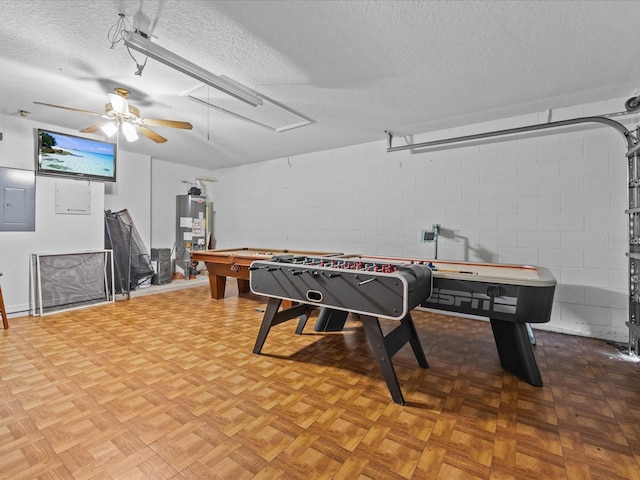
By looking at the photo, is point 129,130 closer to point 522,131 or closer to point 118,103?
point 118,103

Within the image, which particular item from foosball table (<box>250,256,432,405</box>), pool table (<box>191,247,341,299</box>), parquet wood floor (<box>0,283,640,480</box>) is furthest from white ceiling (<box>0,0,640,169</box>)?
parquet wood floor (<box>0,283,640,480</box>)

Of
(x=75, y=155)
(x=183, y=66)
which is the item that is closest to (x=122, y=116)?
(x=183, y=66)

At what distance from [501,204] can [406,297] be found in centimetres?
266

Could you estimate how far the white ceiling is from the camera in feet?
6.23

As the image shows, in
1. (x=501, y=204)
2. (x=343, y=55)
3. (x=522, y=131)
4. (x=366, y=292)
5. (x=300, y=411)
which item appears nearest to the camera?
(x=300, y=411)

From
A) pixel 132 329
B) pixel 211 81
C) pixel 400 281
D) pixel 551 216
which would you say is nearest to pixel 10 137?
pixel 132 329

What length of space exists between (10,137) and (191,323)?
3352mm

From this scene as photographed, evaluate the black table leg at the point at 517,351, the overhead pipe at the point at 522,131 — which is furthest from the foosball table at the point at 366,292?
the overhead pipe at the point at 522,131

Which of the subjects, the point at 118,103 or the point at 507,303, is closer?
the point at 507,303

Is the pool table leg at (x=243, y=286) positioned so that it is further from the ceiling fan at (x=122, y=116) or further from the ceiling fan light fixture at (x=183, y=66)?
the ceiling fan light fixture at (x=183, y=66)

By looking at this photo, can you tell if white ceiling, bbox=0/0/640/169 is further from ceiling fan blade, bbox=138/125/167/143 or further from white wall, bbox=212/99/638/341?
white wall, bbox=212/99/638/341

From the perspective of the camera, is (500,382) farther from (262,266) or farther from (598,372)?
(262,266)

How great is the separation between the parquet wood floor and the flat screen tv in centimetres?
226

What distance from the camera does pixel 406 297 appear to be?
1838 millimetres
